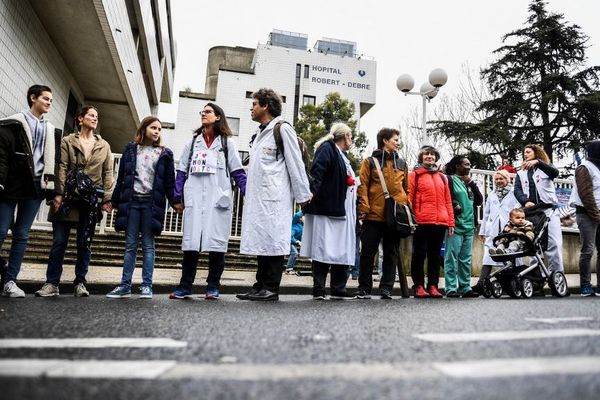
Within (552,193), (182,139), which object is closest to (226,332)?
(552,193)

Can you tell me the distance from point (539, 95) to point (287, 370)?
26.2 meters

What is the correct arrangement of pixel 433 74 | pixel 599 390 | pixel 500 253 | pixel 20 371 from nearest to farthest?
pixel 599 390 < pixel 20 371 < pixel 500 253 < pixel 433 74

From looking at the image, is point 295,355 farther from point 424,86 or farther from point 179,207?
point 424,86

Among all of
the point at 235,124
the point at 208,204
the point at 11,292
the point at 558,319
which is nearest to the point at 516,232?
the point at 558,319

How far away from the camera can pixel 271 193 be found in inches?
203

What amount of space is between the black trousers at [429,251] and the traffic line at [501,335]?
3518mm

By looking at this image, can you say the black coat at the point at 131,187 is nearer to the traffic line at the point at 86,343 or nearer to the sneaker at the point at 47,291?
the sneaker at the point at 47,291

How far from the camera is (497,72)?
24906 millimetres

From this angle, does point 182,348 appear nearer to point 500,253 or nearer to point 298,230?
point 500,253

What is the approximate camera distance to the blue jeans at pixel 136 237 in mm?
5098

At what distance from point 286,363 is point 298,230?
919 cm

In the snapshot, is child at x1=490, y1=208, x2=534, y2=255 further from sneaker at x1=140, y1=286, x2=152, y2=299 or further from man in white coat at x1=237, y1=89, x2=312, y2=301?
sneaker at x1=140, y1=286, x2=152, y2=299

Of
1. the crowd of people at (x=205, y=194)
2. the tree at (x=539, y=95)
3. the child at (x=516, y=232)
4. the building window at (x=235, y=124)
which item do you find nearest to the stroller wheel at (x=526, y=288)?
the child at (x=516, y=232)

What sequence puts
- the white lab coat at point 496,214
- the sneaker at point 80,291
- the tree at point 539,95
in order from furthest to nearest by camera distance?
the tree at point 539,95
the white lab coat at point 496,214
the sneaker at point 80,291
